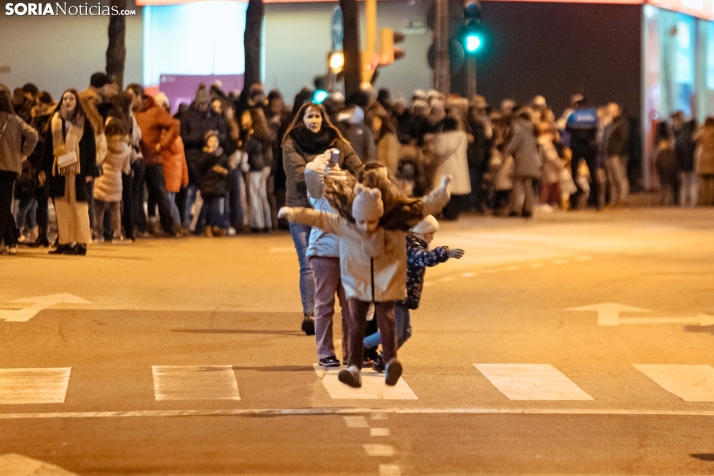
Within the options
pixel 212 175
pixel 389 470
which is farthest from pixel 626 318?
pixel 212 175

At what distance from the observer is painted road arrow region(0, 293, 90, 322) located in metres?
12.0

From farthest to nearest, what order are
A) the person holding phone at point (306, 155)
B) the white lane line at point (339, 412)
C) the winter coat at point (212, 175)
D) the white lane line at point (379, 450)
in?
1. the winter coat at point (212, 175)
2. the person holding phone at point (306, 155)
3. the white lane line at point (339, 412)
4. the white lane line at point (379, 450)

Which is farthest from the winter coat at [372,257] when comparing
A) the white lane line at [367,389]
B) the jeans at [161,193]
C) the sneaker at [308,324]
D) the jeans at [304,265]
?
the jeans at [161,193]

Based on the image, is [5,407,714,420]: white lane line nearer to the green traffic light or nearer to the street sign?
the street sign

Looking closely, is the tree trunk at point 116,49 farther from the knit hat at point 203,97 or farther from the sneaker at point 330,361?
the sneaker at point 330,361

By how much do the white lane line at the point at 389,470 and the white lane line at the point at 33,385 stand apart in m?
2.58

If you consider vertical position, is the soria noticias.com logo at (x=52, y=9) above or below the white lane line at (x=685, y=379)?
above

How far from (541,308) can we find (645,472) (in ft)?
20.8

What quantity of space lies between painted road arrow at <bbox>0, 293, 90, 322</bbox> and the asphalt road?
66 millimetres

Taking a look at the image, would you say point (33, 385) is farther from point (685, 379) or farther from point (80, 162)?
point (80, 162)

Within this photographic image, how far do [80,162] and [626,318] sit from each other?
6.76 m

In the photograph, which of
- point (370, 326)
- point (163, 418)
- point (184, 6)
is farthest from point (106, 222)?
point (184, 6)

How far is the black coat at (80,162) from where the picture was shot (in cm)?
1627

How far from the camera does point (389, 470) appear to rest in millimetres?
6934
